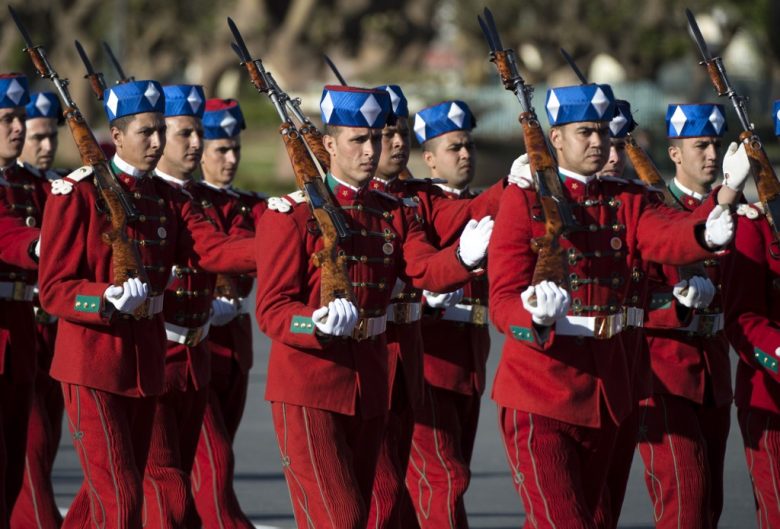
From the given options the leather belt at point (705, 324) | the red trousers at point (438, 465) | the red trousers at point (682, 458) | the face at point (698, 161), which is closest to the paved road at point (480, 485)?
the red trousers at point (438, 465)

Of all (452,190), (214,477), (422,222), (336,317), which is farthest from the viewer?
(452,190)

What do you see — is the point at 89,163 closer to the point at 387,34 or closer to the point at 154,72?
the point at 387,34

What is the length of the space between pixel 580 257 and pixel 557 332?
0.29 metres

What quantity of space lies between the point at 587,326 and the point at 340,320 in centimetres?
96

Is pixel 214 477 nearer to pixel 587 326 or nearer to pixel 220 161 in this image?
pixel 220 161

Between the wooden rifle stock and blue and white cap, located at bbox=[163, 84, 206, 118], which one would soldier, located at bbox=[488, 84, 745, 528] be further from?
blue and white cap, located at bbox=[163, 84, 206, 118]

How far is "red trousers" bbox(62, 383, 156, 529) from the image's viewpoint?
734 cm

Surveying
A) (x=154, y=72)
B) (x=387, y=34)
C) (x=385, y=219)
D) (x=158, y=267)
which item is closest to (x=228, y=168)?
(x=158, y=267)

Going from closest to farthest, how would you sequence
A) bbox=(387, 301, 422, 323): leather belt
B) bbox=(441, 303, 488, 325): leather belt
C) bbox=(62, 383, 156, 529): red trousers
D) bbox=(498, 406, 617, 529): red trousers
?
1. bbox=(498, 406, 617, 529): red trousers
2. bbox=(62, 383, 156, 529): red trousers
3. bbox=(387, 301, 422, 323): leather belt
4. bbox=(441, 303, 488, 325): leather belt

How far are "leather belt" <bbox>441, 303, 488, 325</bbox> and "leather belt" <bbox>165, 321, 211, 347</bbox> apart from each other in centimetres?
121

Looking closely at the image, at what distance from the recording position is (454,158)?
30.6 feet

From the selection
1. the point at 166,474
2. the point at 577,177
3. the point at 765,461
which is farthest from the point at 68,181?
the point at 765,461

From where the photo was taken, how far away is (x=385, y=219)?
7.32 m

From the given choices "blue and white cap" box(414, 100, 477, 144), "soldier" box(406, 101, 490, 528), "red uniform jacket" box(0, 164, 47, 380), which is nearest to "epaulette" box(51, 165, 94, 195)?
"red uniform jacket" box(0, 164, 47, 380)
